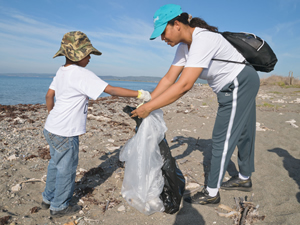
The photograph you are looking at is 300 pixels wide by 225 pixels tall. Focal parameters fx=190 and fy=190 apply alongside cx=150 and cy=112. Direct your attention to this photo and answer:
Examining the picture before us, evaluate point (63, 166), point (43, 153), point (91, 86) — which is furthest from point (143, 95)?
point (43, 153)

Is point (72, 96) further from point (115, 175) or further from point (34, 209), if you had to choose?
point (115, 175)

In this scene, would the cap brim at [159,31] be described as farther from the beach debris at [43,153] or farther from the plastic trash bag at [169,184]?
the beach debris at [43,153]

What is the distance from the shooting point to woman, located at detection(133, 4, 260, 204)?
185 cm

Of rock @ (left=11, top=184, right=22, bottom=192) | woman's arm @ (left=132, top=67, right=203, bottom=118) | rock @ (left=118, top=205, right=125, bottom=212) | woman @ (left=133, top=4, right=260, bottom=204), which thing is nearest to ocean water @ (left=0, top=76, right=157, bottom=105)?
rock @ (left=11, top=184, right=22, bottom=192)

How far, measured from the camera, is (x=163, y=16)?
1931mm

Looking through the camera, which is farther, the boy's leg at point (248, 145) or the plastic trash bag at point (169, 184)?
the boy's leg at point (248, 145)

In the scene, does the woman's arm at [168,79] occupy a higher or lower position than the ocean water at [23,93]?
higher

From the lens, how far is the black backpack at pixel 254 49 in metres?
2.09

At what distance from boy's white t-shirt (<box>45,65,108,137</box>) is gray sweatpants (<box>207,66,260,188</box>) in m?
1.32

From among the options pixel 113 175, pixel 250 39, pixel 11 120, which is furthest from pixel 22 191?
pixel 11 120

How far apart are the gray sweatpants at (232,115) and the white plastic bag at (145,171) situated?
2.17 feet

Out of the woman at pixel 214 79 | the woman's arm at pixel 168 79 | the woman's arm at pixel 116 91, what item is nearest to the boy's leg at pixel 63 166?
the woman's arm at pixel 116 91

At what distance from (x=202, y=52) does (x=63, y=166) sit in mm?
1794

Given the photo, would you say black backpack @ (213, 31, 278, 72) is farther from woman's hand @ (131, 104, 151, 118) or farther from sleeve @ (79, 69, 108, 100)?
sleeve @ (79, 69, 108, 100)
